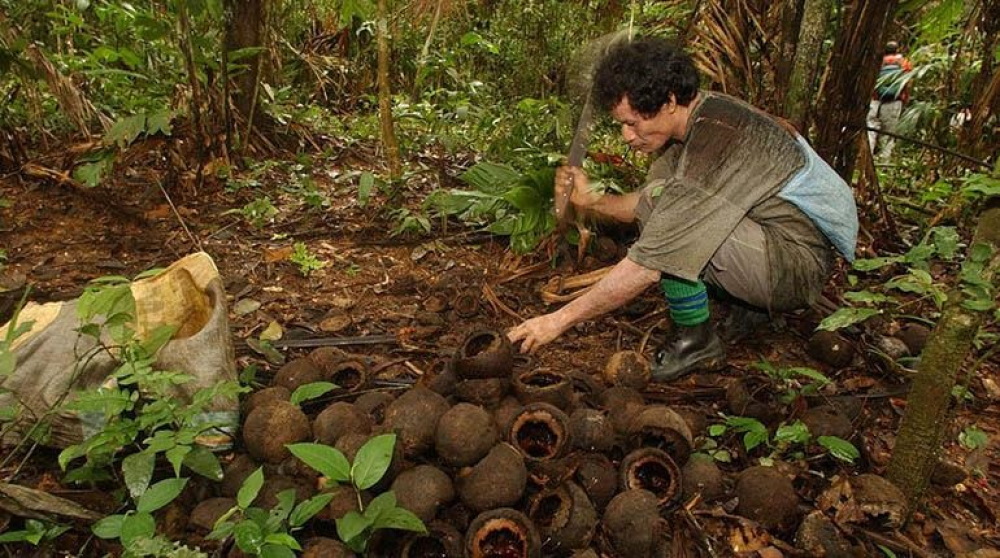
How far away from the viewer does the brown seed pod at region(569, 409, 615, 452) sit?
2346 mm

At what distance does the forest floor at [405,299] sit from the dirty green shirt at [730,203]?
1.73 ft

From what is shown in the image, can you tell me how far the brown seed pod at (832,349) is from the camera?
317 cm

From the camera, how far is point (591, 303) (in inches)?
114

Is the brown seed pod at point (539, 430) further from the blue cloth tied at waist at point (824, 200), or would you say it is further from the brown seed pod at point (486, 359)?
the blue cloth tied at waist at point (824, 200)

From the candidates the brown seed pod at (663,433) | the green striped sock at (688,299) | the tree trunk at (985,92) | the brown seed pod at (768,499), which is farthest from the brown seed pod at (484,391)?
the tree trunk at (985,92)

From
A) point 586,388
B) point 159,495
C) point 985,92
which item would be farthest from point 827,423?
point 985,92

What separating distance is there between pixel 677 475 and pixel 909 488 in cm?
73

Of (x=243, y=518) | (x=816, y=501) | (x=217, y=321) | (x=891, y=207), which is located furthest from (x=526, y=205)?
(x=891, y=207)

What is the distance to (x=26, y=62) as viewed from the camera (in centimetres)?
401

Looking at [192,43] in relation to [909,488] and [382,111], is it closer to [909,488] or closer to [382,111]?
[382,111]

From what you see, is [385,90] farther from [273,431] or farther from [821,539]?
[821,539]

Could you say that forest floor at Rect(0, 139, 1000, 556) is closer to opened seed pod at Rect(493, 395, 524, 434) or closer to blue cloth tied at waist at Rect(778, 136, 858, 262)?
opened seed pod at Rect(493, 395, 524, 434)

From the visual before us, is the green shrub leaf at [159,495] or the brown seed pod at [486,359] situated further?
the brown seed pod at [486,359]

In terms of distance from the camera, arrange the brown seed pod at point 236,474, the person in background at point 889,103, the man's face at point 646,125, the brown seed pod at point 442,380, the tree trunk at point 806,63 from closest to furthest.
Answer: the brown seed pod at point 236,474
the brown seed pod at point 442,380
the man's face at point 646,125
the tree trunk at point 806,63
the person in background at point 889,103
